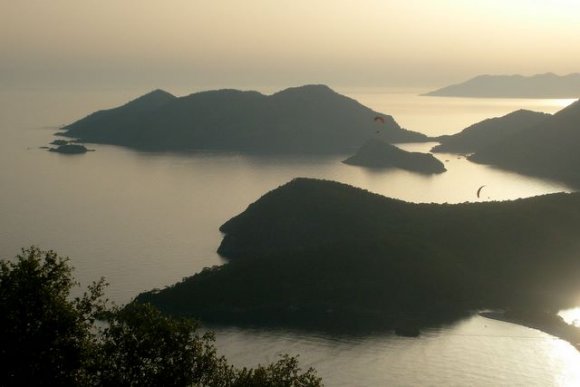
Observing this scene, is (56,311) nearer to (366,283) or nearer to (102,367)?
(102,367)

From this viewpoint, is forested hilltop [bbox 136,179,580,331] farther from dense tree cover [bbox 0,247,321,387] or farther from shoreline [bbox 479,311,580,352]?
dense tree cover [bbox 0,247,321,387]

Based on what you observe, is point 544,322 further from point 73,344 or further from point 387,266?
point 73,344

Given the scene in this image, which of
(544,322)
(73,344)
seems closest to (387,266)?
(544,322)

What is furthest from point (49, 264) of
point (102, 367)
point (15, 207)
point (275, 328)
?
point (15, 207)

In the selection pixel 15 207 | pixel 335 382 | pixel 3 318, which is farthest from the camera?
pixel 15 207

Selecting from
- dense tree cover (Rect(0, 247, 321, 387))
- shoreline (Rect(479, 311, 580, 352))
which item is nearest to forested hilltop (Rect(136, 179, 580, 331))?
shoreline (Rect(479, 311, 580, 352))
